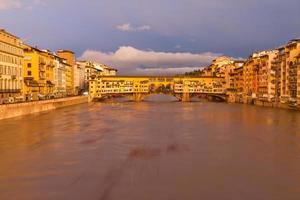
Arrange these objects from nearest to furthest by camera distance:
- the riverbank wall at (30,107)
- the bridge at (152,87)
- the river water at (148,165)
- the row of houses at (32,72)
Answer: the river water at (148,165) → the riverbank wall at (30,107) → the row of houses at (32,72) → the bridge at (152,87)

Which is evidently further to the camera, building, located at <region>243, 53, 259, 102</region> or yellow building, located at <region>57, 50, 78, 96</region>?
yellow building, located at <region>57, 50, 78, 96</region>

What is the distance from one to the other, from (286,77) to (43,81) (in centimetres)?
3853

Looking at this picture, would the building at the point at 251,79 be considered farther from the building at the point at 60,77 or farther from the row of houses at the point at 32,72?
the row of houses at the point at 32,72

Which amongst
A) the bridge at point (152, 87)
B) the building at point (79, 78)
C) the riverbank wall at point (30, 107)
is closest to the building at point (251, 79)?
the bridge at point (152, 87)

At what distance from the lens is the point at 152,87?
10206 cm

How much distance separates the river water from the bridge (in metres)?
63.5

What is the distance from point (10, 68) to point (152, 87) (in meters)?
52.4

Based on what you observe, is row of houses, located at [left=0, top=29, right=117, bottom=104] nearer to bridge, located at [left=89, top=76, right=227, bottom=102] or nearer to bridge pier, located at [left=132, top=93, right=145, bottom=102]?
bridge, located at [left=89, top=76, right=227, bottom=102]

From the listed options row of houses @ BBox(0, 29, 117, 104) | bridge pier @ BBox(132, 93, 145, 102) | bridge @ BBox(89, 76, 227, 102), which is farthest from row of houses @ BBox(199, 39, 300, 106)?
row of houses @ BBox(0, 29, 117, 104)

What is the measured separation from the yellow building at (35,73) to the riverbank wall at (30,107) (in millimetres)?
3707

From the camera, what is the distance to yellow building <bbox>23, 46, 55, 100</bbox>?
66.1 m

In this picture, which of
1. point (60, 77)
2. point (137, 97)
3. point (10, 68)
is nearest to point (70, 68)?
point (60, 77)

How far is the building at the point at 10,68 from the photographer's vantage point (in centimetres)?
4944

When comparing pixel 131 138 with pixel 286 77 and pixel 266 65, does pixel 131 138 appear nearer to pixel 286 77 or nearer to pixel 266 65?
pixel 286 77
